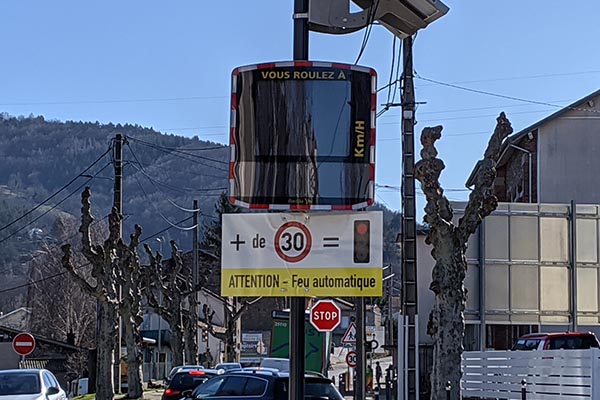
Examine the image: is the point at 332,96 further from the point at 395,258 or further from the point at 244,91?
the point at 395,258

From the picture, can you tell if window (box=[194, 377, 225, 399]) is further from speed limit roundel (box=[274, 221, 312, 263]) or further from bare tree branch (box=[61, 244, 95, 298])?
bare tree branch (box=[61, 244, 95, 298])

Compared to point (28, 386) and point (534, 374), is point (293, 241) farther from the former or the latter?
point (534, 374)

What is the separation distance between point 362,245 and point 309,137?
81 centimetres

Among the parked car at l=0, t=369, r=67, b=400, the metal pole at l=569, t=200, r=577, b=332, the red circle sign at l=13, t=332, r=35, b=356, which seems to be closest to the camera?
the parked car at l=0, t=369, r=67, b=400

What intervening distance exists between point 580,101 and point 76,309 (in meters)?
52.7

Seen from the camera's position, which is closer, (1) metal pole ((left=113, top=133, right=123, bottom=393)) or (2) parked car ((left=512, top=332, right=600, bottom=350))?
(2) parked car ((left=512, top=332, right=600, bottom=350))

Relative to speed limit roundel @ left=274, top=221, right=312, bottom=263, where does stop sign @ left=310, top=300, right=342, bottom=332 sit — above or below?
below

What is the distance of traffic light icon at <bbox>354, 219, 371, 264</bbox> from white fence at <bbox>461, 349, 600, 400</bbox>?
12.7 meters

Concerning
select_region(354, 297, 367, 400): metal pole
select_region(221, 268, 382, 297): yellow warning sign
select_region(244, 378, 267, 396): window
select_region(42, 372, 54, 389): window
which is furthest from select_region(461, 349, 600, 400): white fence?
select_region(221, 268, 382, 297): yellow warning sign

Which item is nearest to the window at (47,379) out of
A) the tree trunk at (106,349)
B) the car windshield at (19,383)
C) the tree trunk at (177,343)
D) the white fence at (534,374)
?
the car windshield at (19,383)

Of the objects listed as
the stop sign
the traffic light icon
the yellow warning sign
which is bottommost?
the stop sign

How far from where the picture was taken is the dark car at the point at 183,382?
2964 centimetres

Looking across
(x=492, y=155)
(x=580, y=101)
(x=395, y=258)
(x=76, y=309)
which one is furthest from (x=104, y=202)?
(x=492, y=155)

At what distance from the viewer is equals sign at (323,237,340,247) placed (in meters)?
7.06
